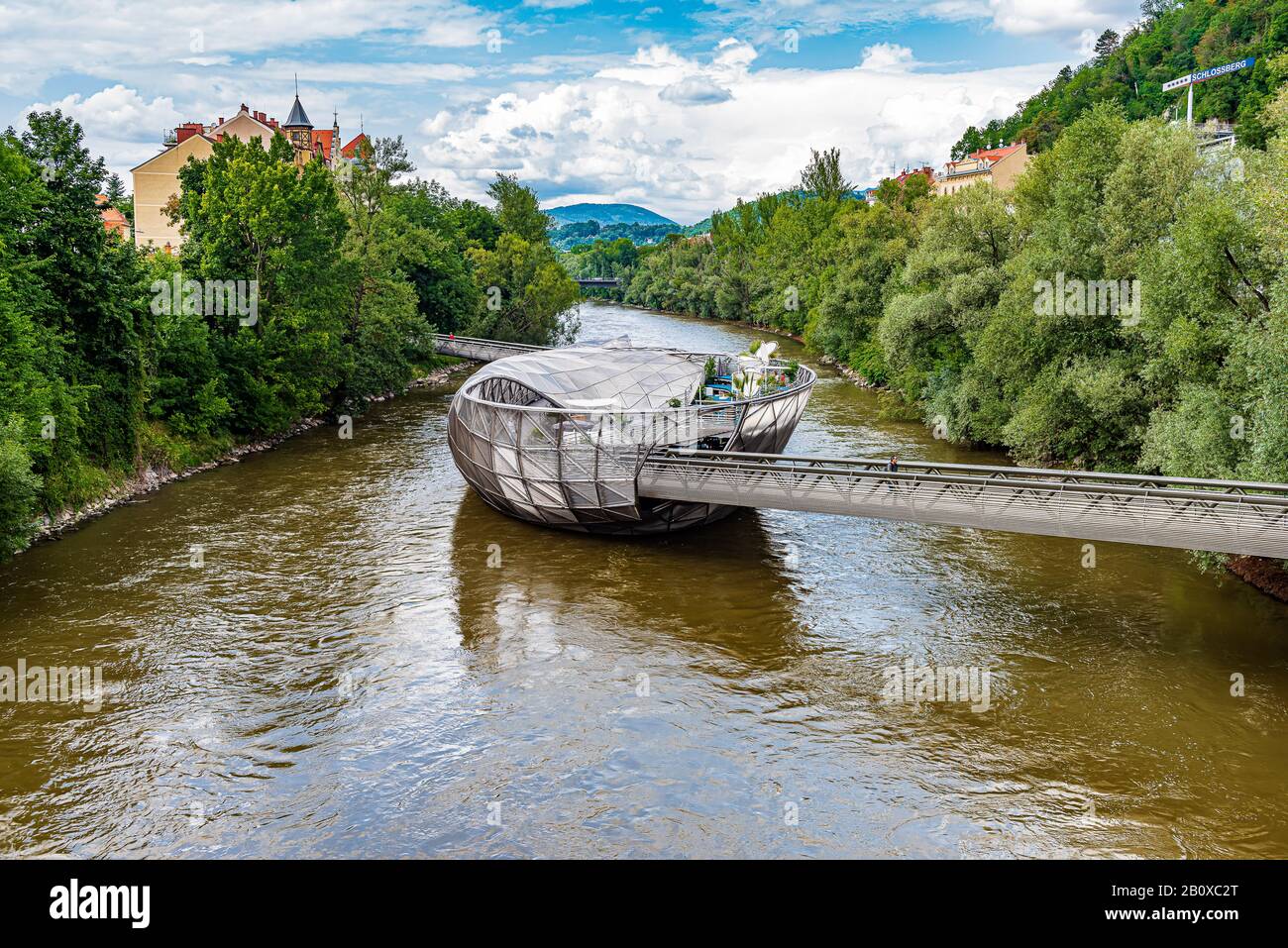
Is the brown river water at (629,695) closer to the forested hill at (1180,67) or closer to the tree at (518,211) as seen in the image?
the tree at (518,211)

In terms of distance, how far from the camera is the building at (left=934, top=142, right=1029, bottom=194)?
324ft

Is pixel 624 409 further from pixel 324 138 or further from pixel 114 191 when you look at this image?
pixel 324 138

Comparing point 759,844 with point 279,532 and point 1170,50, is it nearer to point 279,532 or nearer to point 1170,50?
point 279,532

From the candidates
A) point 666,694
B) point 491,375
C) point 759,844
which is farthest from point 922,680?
point 491,375

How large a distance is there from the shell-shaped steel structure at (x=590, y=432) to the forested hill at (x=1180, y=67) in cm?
6765

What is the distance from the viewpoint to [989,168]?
104 meters

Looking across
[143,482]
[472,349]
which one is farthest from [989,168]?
[143,482]

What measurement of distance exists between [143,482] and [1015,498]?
27.6 m

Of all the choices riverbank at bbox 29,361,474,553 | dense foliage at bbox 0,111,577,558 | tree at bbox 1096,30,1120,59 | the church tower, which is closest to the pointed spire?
the church tower

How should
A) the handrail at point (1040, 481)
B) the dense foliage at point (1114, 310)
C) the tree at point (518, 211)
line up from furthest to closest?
the tree at point (518, 211)
the dense foliage at point (1114, 310)
the handrail at point (1040, 481)

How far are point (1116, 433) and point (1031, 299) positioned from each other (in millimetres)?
5955

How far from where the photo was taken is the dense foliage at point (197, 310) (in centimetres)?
2658

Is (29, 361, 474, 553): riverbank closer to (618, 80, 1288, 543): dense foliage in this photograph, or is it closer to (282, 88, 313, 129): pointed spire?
(618, 80, 1288, 543): dense foliage

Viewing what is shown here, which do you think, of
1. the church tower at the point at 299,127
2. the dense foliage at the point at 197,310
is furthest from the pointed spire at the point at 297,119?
the dense foliage at the point at 197,310
